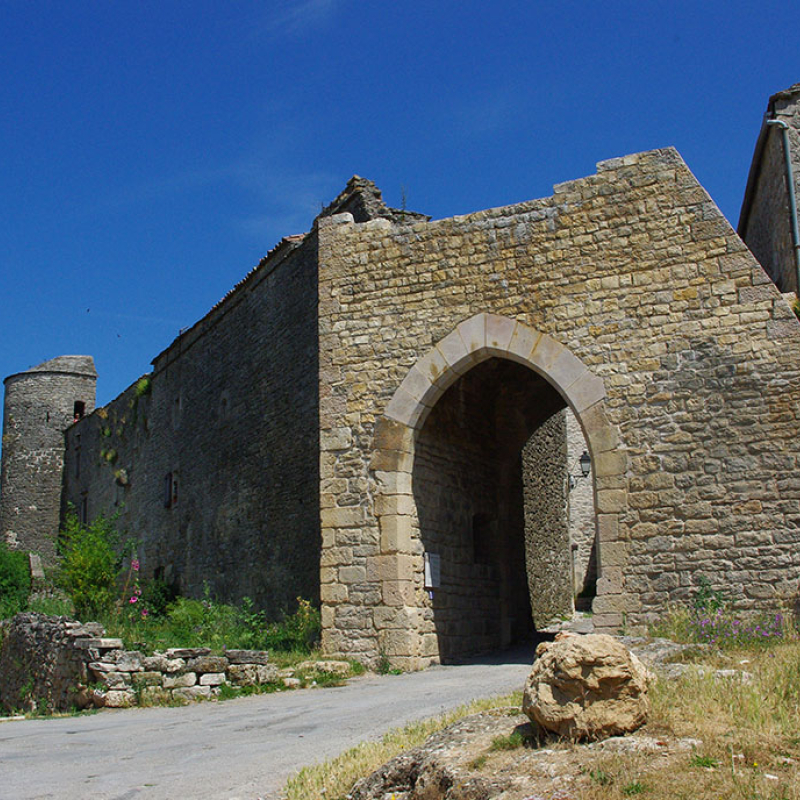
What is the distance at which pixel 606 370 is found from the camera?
9352mm

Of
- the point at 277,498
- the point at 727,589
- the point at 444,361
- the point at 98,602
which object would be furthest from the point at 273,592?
the point at 727,589

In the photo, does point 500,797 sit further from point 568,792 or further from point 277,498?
point 277,498

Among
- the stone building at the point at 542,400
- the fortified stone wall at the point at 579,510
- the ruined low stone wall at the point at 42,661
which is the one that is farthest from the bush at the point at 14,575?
the fortified stone wall at the point at 579,510

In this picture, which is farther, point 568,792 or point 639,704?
point 639,704

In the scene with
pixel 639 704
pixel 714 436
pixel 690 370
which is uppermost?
pixel 690 370

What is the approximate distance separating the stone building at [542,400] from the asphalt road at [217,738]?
154 centimetres

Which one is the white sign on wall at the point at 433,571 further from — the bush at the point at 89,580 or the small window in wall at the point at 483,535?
the bush at the point at 89,580

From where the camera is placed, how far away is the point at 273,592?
14.9 m

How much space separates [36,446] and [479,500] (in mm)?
22875

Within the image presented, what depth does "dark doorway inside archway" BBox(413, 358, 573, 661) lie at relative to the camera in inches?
421

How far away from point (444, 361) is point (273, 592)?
6378mm

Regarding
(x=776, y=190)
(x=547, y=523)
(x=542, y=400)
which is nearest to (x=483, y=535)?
(x=542, y=400)

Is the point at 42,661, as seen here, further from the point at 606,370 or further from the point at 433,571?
the point at 606,370

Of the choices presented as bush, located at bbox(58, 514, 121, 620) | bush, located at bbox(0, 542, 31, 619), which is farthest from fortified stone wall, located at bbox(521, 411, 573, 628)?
bush, located at bbox(0, 542, 31, 619)
